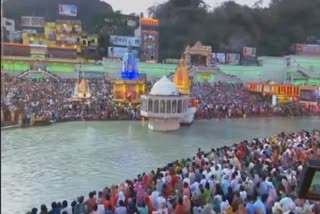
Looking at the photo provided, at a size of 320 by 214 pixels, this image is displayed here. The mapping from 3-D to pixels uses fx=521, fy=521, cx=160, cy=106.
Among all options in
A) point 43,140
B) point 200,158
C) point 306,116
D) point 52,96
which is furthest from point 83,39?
point 200,158

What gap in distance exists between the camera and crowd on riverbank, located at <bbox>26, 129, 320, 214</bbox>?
538 centimetres

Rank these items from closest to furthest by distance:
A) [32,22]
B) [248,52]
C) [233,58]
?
1. [233,58]
2. [248,52]
3. [32,22]

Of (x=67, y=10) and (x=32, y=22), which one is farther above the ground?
(x=67, y=10)

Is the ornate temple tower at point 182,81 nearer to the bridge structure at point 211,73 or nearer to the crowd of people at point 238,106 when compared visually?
the crowd of people at point 238,106

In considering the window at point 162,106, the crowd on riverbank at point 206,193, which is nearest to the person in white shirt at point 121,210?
the crowd on riverbank at point 206,193

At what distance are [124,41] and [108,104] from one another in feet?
71.1

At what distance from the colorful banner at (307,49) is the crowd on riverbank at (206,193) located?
33.7 metres

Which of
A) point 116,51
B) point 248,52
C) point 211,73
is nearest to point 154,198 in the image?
point 211,73

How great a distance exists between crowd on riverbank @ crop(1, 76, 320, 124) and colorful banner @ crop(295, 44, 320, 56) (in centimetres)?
1029

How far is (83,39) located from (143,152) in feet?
110

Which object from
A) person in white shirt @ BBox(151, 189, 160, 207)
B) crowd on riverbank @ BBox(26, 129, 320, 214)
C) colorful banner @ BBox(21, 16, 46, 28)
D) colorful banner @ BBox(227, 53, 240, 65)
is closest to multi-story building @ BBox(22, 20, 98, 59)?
colorful banner @ BBox(21, 16, 46, 28)

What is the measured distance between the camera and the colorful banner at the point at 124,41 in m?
44.6

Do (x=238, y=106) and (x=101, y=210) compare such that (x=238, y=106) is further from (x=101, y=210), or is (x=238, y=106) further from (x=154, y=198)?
(x=101, y=210)

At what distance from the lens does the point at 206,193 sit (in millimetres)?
6121
